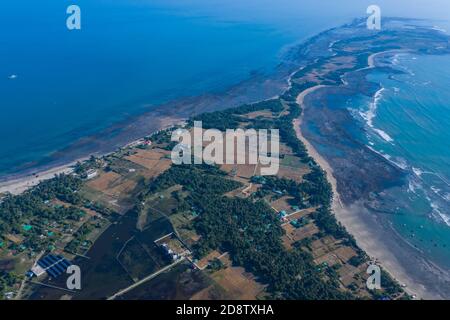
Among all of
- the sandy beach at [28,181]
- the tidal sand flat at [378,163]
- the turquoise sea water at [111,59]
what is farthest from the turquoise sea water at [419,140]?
the sandy beach at [28,181]

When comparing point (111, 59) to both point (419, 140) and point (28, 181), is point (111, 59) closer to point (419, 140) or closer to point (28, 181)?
point (28, 181)

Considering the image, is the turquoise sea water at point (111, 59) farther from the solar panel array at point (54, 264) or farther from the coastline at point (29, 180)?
the solar panel array at point (54, 264)

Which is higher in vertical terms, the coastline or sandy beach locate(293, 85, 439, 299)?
the coastline

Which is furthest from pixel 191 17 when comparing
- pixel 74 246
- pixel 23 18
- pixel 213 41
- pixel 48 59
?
pixel 74 246

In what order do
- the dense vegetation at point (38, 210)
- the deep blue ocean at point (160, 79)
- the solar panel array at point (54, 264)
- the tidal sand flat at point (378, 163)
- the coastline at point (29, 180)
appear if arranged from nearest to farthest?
the solar panel array at point (54, 264)
the tidal sand flat at point (378, 163)
the dense vegetation at point (38, 210)
the coastline at point (29, 180)
the deep blue ocean at point (160, 79)

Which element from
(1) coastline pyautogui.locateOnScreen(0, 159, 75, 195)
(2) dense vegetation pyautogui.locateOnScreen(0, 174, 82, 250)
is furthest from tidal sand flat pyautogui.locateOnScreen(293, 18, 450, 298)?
(1) coastline pyautogui.locateOnScreen(0, 159, 75, 195)

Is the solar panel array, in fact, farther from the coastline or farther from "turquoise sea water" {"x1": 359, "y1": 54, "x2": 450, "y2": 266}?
"turquoise sea water" {"x1": 359, "y1": 54, "x2": 450, "y2": 266}

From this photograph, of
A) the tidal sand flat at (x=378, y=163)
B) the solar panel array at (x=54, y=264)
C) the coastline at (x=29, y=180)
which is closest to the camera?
the solar panel array at (x=54, y=264)
